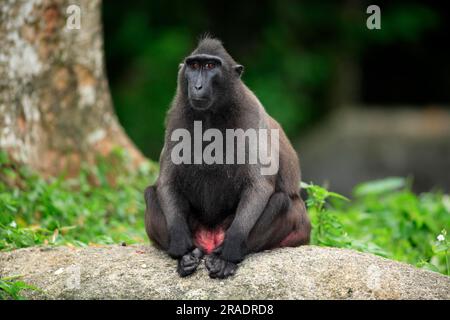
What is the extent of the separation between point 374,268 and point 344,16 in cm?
1070

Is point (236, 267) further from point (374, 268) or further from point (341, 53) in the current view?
point (341, 53)

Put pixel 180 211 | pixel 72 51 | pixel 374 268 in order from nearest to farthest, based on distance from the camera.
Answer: pixel 374 268, pixel 180 211, pixel 72 51

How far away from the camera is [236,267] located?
5129 millimetres

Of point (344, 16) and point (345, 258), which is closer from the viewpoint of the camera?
point (345, 258)

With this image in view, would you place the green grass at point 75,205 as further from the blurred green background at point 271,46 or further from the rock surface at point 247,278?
the blurred green background at point 271,46

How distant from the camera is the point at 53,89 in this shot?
307 inches

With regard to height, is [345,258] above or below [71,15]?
below

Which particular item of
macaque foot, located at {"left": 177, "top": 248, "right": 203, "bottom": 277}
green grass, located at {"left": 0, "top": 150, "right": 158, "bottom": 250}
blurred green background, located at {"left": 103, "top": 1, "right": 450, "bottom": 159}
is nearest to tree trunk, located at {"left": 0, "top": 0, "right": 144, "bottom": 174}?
green grass, located at {"left": 0, "top": 150, "right": 158, "bottom": 250}

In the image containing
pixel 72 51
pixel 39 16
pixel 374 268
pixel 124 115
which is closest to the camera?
pixel 374 268

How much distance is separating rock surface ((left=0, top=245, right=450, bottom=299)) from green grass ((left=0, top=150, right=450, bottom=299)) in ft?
0.98

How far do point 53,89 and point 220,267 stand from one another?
352cm

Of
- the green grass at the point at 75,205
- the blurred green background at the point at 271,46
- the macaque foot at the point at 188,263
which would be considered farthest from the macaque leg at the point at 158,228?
the blurred green background at the point at 271,46
